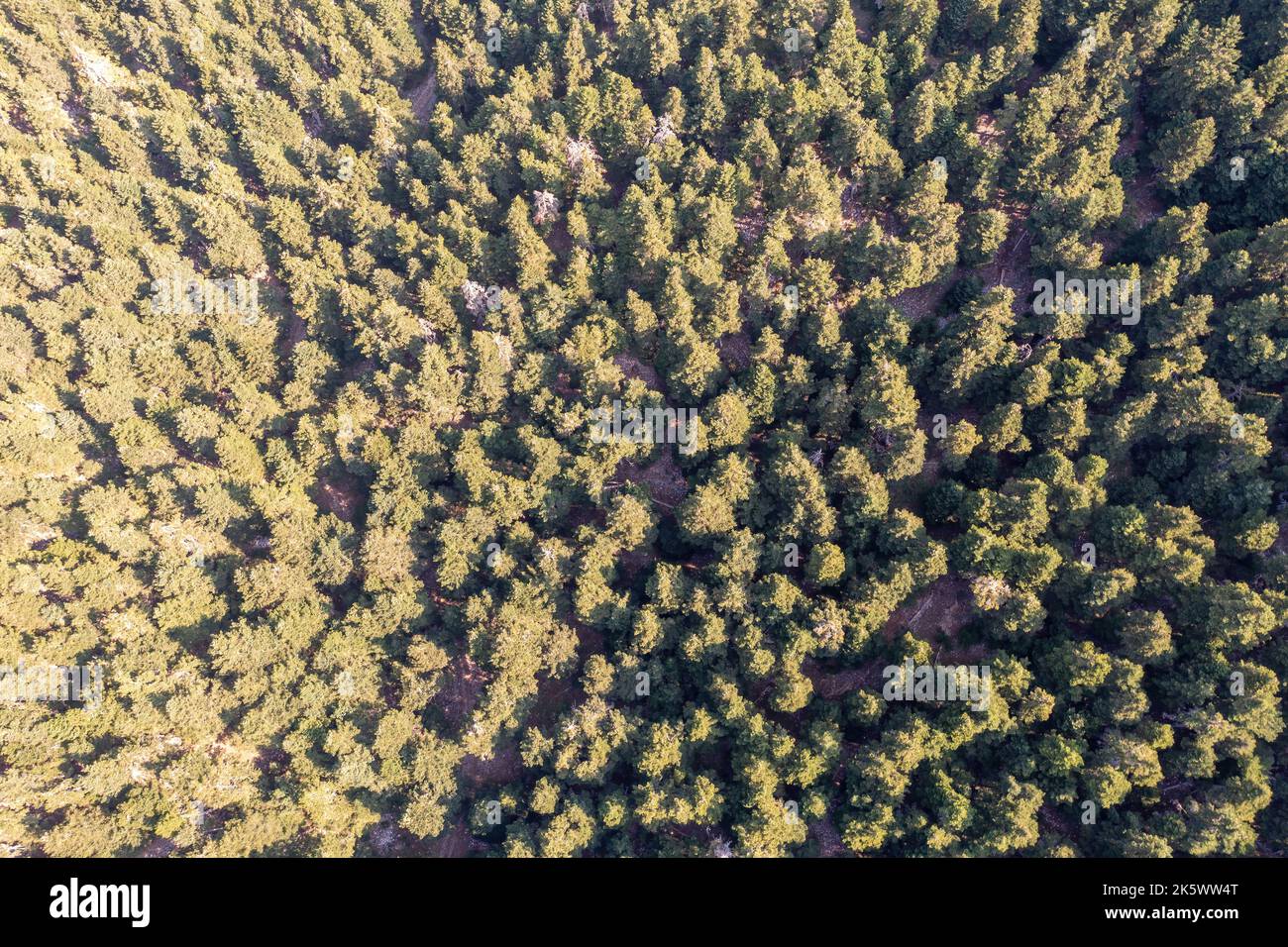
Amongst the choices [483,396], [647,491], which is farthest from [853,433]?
[483,396]

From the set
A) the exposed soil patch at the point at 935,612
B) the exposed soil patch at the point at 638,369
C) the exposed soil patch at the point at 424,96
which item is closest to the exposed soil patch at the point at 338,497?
the exposed soil patch at the point at 638,369

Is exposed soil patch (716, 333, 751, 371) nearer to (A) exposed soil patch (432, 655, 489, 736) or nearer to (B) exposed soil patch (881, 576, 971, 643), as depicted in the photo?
(B) exposed soil patch (881, 576, 971, 643)

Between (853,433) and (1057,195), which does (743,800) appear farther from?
(1057,195)

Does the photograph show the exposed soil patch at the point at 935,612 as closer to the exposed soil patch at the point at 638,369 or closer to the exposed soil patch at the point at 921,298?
the exposed soil patch at the point at 921,298

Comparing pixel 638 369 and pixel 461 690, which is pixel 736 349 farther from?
pixel 461 690

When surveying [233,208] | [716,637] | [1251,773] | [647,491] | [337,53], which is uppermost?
[337,53]

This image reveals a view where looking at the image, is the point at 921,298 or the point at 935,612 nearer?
the point at 935,612

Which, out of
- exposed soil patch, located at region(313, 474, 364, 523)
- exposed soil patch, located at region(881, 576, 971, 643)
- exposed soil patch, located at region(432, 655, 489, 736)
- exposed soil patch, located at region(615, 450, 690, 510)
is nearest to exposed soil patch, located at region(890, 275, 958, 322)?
exposed soil patch, located at region(881, 576, 971, 643)

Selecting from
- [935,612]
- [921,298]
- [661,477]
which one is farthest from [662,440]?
[921,298]
